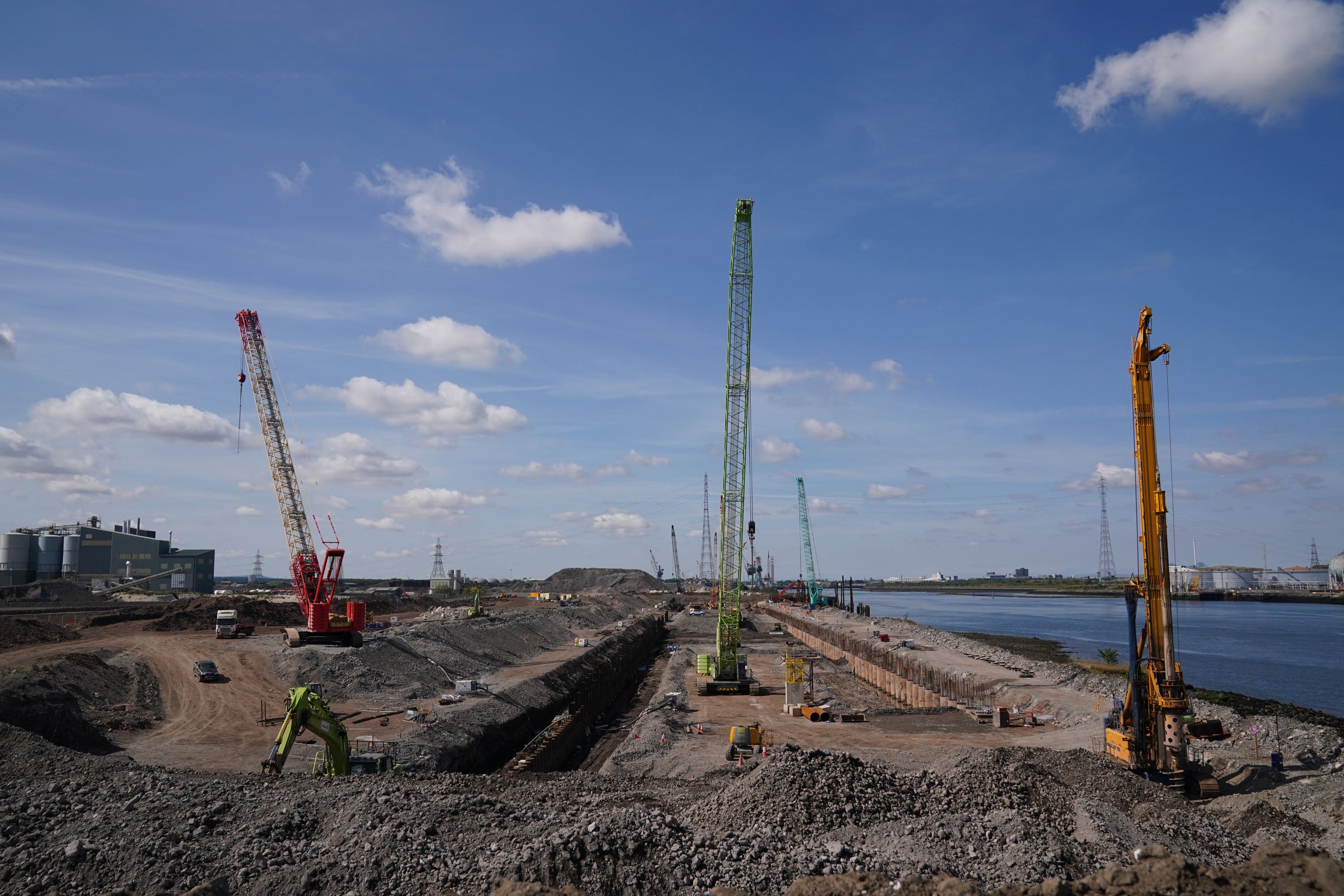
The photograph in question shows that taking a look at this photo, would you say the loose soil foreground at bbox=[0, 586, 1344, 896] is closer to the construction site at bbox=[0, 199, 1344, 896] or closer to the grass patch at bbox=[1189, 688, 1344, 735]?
the construction site at bbox=[0, 199, 1344, 896]

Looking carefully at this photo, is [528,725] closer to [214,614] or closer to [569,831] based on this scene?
[569,831]

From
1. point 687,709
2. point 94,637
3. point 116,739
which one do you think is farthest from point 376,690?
point 94,637

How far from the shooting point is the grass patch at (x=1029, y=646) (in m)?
79.8

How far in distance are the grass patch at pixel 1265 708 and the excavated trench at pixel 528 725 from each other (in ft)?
96.9

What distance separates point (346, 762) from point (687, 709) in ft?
82.0

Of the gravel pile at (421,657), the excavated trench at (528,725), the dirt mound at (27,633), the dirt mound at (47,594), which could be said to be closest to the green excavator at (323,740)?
the excavated trench at (528,725)

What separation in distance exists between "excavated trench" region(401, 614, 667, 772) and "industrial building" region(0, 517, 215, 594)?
325ft

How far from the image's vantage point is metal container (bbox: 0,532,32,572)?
Result: 12481 centimetres

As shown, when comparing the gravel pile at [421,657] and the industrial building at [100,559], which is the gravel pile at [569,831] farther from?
the industrial building at [100,559]

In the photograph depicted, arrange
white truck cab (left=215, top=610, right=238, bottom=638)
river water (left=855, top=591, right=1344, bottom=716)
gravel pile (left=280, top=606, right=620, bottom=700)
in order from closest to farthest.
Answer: gravel pile (left=280, top=606, right=620, bottom=700) < white truck cab (left=215, top=610, right=238, bottom=638) < river water (left=855, top=591, right=1344, bottom=716)

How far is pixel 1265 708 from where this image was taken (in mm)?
44125

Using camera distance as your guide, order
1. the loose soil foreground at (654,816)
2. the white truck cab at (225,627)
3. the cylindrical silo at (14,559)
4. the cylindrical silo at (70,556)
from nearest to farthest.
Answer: the loose soil foreground at (654,816) < the white truck cab at (225,627) < the cylindrical silo at (14,559) < the cylindrical silo at (70,556)

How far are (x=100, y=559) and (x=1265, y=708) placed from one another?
161048mm

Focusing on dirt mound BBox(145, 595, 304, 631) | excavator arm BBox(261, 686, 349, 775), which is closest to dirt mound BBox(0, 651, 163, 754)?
excavator arm BBox(261, 686, 349, 775)
